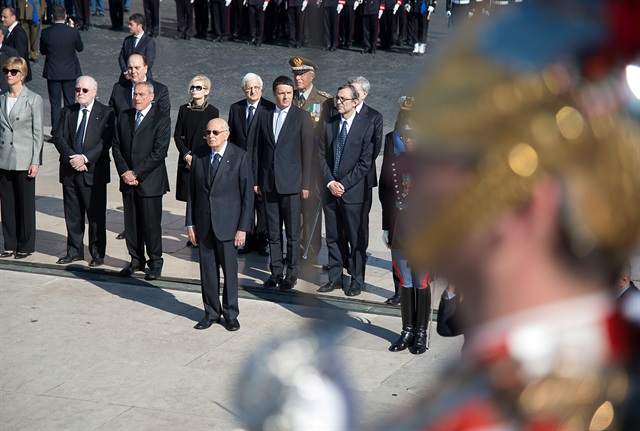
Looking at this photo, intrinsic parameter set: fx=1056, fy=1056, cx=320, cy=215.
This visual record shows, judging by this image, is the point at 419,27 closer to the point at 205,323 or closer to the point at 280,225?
the point at 280,225

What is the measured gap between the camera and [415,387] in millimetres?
7547

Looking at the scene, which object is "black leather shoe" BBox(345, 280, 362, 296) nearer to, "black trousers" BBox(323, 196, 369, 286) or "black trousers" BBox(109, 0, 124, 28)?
"black trousers" BBox(323, 196, 369, 286)

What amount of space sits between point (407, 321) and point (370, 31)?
16.1 metres

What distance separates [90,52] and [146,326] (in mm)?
14881

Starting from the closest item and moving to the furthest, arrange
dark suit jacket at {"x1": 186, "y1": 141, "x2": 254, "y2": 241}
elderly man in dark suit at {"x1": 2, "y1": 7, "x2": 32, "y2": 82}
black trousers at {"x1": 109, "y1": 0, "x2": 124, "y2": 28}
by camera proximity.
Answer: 1. dark suit jacket at {"x1": 186, "y1": 141, "x2": 254, "y2": 241}
2. elderly man in dark suit at {"x1": 2, "y1": 7, "x2": 32, "y2": 82}
3. black trousers at {"x1": 109, "y1": 0, "x2": 124, "y2": 28}

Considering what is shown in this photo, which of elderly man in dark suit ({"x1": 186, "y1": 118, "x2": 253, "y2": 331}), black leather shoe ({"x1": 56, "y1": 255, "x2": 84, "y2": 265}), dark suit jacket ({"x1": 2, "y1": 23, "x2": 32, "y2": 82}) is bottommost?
black leather shoe ({"x1": 56, "y1": 255, "x2": 84, "y2": 265})

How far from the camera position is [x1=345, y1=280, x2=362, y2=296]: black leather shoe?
31.7ft

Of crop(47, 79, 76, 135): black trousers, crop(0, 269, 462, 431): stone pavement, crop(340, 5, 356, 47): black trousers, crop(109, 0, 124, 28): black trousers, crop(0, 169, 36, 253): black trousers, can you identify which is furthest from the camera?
crop(109, 0, 124, 28): black trousers

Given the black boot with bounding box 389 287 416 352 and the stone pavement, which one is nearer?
the stone pavement

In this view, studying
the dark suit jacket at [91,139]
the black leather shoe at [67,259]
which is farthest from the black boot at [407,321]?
the black leather shoe at [67,259]

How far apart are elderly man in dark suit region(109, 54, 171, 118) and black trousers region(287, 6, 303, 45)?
39.0 feet

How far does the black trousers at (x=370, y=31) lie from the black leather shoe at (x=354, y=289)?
14.5 meters

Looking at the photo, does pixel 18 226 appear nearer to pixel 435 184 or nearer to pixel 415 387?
pixel 415 387

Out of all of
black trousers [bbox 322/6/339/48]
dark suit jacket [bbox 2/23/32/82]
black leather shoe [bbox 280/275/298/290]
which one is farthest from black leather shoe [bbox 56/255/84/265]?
black trousers [bbox 322/6/339/48]
